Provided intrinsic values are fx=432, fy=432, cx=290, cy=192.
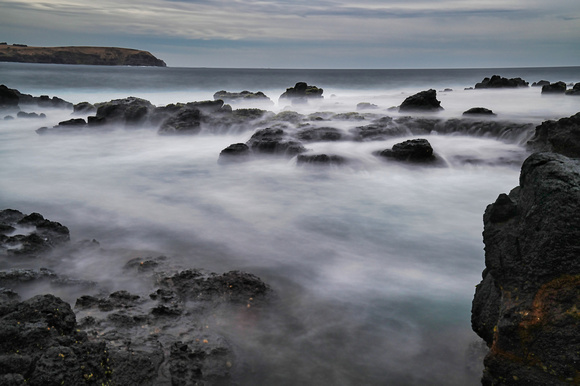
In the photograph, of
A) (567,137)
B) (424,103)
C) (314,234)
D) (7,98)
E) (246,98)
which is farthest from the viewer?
(246,98)

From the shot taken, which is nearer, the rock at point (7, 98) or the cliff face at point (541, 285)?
the cliff face at point (541, 285)

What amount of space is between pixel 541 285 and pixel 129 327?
12.3ft

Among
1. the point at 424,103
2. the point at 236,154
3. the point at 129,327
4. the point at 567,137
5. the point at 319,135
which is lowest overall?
the point at 129,327

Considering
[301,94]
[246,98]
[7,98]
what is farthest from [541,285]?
[246,98]

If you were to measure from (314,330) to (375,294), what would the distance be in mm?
1269

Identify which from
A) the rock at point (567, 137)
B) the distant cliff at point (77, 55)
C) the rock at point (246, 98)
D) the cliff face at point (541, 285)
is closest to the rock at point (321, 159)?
the rock at point (567, 137)

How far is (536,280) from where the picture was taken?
3.36 metres

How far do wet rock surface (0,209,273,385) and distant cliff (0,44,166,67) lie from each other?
594 ft

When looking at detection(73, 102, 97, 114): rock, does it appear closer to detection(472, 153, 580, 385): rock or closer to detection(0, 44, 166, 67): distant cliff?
detection(472, 153, 580, 385): rock

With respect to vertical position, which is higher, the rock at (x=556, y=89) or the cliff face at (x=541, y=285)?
the rock at (x=556, y=89)

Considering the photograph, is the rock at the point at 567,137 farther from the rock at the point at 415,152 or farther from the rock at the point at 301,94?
the rock at the point at 301,94

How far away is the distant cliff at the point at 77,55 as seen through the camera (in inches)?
6245

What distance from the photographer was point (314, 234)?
7.70m

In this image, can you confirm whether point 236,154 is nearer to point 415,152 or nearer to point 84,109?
point 415,152
